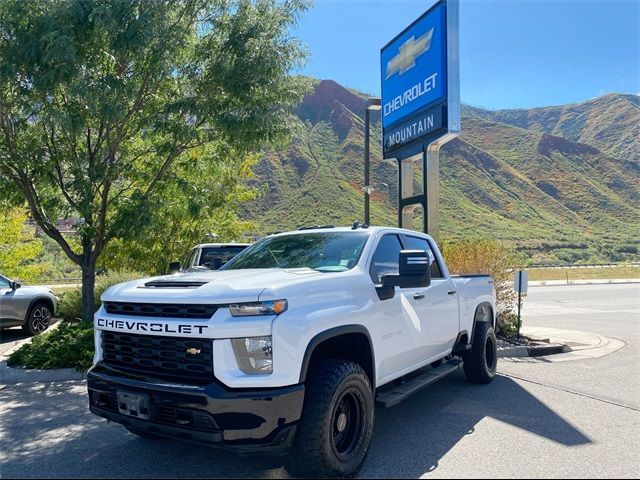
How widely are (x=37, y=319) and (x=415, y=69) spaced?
8.89 m

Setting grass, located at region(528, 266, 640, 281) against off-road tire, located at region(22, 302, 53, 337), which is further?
grass, located at region(528, 266, 640, 281)

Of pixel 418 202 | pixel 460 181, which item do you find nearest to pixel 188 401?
pixel 418 202

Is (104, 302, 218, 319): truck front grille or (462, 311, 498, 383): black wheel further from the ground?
(104, 302, 218, 319): truck front grille

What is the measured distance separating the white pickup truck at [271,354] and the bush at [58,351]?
3614 millimetres

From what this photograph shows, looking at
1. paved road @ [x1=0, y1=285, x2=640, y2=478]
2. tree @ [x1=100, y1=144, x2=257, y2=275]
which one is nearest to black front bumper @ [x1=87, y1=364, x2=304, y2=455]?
paved road @ [x1=0, y1=285, x2=640, y2=478]

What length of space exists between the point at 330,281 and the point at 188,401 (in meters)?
1.29

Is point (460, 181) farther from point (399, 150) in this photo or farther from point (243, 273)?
point (243, 273)

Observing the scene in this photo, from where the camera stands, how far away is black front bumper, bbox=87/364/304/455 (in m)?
3.22

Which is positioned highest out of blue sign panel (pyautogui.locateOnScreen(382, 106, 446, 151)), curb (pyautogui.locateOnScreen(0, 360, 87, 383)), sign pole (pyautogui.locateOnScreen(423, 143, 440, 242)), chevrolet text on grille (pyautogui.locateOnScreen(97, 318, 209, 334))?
blue sign panel (pyautogui.locateOnScreen(382, 106, 446, 151))

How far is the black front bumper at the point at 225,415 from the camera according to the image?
10.6 feet

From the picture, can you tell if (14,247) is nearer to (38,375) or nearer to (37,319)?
(37,319)

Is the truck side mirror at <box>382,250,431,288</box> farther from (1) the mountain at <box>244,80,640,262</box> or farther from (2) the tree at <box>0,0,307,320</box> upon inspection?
(1) the mountain at <box>244,80,640,262</box>

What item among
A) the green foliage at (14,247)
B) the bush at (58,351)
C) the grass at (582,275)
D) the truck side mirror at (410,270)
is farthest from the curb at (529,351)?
the grass at (582,275)

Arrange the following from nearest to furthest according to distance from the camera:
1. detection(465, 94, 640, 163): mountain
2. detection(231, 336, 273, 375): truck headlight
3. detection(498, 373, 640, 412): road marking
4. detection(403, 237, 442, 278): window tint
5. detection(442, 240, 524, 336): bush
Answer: detection(231, 336, 273, 375): truck headlight < detection(403, 237, 442, 278): window tint < detection(498, 373, 640, 412): road marking < detection(442, 240, 524, 336): bush < detection(465, 94, 640, 163): mountain
